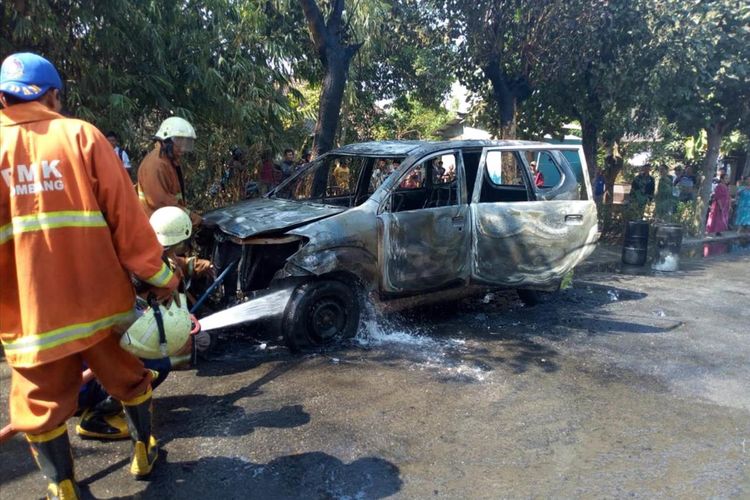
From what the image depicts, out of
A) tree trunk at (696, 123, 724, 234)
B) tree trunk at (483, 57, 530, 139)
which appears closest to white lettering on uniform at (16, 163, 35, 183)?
tree trunk at (483, 57, 530, 139)

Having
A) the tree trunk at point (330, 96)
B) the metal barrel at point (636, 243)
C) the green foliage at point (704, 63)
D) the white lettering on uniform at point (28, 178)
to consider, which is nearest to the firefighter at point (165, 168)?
the white lettering on uniform at point (28, 178)

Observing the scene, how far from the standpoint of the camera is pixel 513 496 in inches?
124

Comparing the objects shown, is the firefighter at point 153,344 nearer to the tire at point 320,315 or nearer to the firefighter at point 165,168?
the tire at point 320,315

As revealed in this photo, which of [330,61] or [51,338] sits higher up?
[330,61]

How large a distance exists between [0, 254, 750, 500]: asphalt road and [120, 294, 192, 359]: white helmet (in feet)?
2.59

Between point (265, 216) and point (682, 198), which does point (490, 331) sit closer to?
point (265, 216)

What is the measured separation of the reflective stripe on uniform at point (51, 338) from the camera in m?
2.52

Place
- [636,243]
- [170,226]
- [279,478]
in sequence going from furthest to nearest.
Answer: [636,243] → [170,226] → [279,478]

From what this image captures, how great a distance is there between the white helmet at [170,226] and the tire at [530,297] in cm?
433

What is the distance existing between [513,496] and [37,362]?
2.36 m

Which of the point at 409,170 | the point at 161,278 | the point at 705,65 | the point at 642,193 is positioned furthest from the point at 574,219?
the point at 642,193

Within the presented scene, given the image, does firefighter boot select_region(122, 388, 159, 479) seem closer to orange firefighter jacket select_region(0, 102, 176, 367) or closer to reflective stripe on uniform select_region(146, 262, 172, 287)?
orange firefighter jacket select_region(0, 102, 176, 367)

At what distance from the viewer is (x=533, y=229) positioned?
20.3 feet

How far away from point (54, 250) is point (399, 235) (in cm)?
329
